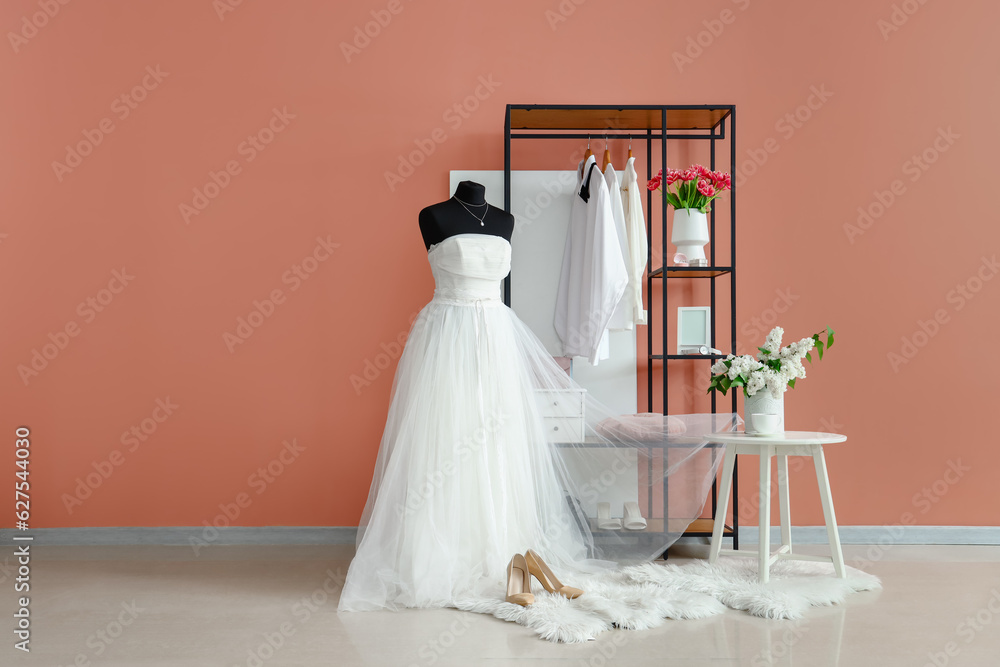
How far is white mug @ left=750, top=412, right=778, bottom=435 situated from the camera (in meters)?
2.91

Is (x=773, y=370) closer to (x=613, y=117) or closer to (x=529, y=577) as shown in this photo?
(x=529, y=577)

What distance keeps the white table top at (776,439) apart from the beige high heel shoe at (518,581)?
900 mm

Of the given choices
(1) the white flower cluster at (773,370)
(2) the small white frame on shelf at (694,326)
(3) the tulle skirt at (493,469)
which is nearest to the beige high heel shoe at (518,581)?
(3) the tulle skirt at (493,469)

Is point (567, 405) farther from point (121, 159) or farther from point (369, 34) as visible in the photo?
point (121, 159)

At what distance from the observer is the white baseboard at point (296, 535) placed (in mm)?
3582

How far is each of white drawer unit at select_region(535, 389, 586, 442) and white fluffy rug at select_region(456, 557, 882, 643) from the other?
1.82 feet

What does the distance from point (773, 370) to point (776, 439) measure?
299mm

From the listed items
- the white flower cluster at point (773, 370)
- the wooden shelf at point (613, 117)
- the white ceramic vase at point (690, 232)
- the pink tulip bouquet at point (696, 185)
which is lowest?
the white flower cluster at point (773, 370)

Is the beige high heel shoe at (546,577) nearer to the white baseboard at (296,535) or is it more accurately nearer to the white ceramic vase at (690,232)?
the white baseboard at (296,535)

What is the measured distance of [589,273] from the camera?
344 centimetres

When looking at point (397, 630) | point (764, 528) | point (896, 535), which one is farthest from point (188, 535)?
point (896, 535)

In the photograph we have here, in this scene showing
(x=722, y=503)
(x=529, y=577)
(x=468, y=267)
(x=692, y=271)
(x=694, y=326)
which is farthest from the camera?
(x=694, y=326)

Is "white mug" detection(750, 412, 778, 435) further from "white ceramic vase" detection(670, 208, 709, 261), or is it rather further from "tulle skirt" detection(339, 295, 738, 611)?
Result: "white ceramic vase" detection(670, 208, 709, 261)

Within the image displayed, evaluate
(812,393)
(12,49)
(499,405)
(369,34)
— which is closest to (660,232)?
(812,393)
